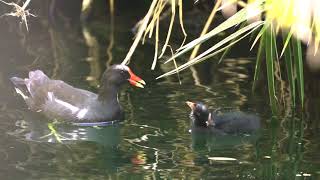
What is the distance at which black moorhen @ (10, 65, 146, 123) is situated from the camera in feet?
20.5

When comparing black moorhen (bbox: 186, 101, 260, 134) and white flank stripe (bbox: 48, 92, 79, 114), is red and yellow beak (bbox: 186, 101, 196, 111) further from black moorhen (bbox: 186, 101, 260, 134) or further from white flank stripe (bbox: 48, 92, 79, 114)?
white flank stripe (bbox: 48, 92, 79, 114)

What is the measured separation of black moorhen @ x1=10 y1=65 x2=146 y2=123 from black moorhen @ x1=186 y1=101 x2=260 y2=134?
0.69 m

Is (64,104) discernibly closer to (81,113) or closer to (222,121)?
(81,113)

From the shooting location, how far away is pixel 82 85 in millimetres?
7195

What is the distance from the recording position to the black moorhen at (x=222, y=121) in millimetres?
5746

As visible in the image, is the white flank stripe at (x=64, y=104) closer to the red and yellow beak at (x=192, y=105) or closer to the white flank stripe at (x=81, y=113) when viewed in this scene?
the white flank stripe at (x=81, y=113)

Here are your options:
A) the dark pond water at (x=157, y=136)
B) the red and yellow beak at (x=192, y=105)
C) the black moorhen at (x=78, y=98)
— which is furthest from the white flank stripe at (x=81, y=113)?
the red and yellow beak at (x=192, y=105)

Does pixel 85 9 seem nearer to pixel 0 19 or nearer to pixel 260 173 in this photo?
pixel 0 19

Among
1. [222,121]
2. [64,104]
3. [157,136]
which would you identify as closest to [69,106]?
[64,104]

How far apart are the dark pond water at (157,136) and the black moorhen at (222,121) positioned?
3.2 inches

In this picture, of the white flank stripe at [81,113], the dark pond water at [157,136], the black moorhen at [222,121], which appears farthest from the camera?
the white flank stripe at [81,113]

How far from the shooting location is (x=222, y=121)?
584 cm

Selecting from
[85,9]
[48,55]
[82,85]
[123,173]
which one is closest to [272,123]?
[123,173]

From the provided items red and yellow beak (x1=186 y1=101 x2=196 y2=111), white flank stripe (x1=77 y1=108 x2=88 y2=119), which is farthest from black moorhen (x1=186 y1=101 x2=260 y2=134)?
white flank stripe (x1=77 y1=108 x2=88 y2=119)
